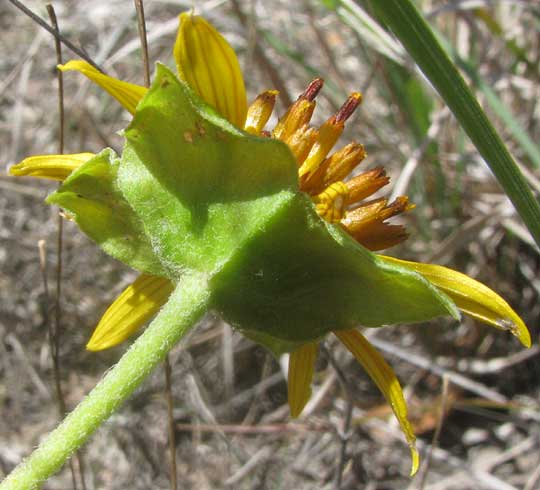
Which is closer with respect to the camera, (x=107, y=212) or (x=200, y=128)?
(x=200, y=128)

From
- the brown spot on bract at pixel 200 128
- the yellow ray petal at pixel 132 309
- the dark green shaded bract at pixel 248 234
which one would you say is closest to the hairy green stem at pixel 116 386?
the dark green shaded bract at pixel 248 234

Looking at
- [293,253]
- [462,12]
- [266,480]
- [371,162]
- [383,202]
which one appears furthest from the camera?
[371,162]

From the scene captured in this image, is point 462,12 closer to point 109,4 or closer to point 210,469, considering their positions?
point 109,4

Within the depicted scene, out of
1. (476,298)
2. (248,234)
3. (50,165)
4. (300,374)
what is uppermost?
(50,165)

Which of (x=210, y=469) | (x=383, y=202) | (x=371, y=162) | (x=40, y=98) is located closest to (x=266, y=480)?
(x=210, y=469)

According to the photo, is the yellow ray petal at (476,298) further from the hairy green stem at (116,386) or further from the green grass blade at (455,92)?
the hairy green stem at (116,386)

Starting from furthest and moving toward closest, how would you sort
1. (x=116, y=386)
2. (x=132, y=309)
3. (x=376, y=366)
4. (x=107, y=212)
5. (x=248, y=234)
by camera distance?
(x=132, y=309) → (x=376, y=366) → (x=107, y=212) → (x=248, y=234) → (x=116, y=386)

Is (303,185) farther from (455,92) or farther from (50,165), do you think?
(50,165)

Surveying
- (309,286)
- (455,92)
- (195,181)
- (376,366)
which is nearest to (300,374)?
(376,366)
